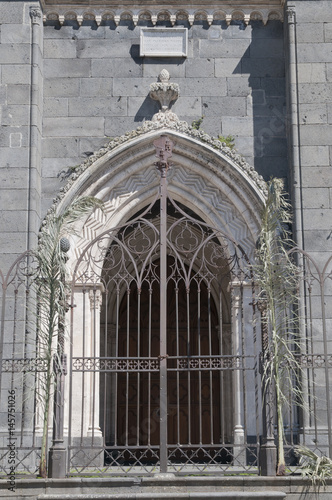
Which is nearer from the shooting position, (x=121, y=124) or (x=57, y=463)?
(x=57, y=463)

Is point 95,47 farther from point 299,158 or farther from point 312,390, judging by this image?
point 312,390

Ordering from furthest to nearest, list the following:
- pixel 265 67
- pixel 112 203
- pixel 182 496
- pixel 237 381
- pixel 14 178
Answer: pixel 265 67
pixel 112 203
pixel 14 178
pixel 237 381
pixel 182 496

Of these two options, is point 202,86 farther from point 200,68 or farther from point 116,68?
point 116,68

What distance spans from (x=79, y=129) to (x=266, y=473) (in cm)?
599

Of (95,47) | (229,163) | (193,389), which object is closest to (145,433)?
(193,389)

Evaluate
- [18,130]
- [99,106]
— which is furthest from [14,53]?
[99,106]

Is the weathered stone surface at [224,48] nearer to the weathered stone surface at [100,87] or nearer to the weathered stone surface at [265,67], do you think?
the weathered stone surface at [265,67]

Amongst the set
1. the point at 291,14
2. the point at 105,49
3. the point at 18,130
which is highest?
the point at 291,14

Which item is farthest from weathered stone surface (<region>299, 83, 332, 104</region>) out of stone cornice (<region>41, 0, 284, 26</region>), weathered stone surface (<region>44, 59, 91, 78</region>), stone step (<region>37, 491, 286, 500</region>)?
stone step (<region>37, 491, 286, 500</region>)

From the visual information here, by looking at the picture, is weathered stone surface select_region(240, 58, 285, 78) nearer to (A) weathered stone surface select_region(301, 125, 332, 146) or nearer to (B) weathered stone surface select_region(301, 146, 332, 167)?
(A) weathered stone surface select_region(301, 125, 332, 146)

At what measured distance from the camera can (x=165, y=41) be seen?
514 inches

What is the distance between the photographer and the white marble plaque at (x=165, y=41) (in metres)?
13.0

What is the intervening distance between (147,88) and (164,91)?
1.09 ft

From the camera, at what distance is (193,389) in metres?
16.1
